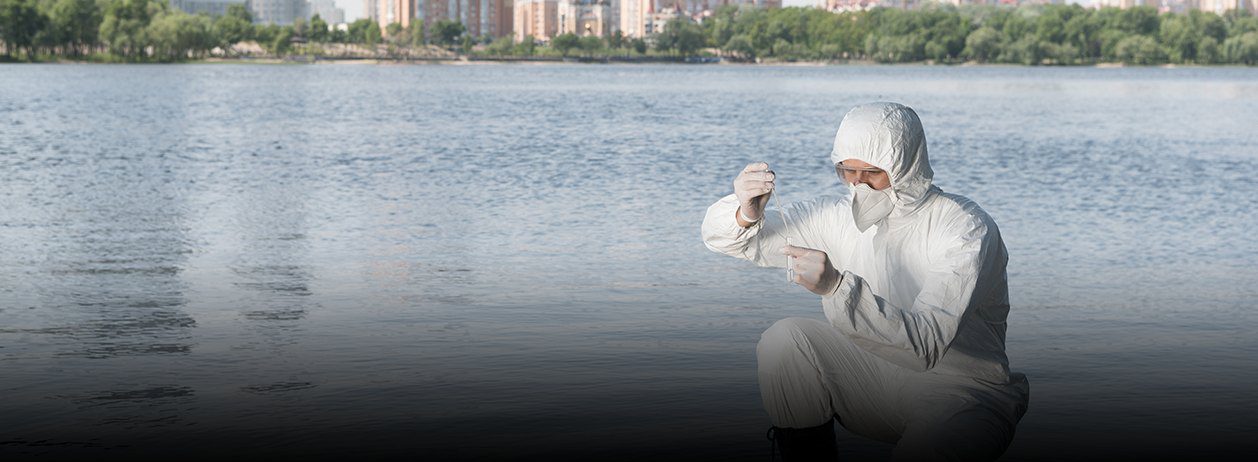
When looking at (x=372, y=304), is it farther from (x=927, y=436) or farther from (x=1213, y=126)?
(x=1213, y=126)

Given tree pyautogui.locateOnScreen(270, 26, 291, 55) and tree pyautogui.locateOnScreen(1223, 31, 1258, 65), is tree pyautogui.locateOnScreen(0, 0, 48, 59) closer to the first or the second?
tree pyautogui.locateOnScreen(270, 26, 291, 55)

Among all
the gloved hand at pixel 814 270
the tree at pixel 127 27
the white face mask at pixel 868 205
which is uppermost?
the white face mask at pixel 868 205

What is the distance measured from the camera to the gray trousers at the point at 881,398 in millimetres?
4285

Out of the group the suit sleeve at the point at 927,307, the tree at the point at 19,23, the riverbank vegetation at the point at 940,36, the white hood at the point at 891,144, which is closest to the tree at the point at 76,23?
the riverbank vegetation at the point at 940,36

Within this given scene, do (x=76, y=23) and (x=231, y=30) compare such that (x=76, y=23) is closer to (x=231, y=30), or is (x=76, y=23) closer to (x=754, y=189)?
(x=231, y=30)

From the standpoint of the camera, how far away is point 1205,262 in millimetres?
12516

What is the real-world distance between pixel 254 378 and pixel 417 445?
1.46 m

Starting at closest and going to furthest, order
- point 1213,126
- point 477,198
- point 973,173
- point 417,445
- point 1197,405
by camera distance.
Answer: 1. point 417,445
2. point 1197,405
3. point 477,198
4. point 973,173
5. point 1213,126

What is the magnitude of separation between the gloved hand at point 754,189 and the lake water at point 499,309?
1.68 metres

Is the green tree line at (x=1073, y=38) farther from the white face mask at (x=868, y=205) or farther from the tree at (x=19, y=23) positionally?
the white face mask at (x=868, y=205)

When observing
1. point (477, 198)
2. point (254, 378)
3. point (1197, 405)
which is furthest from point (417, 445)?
point (477, 198)

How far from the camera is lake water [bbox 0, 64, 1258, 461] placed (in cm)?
618

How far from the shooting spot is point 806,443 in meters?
4.61

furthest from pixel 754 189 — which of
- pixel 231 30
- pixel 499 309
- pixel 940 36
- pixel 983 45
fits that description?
pixel 231 30
